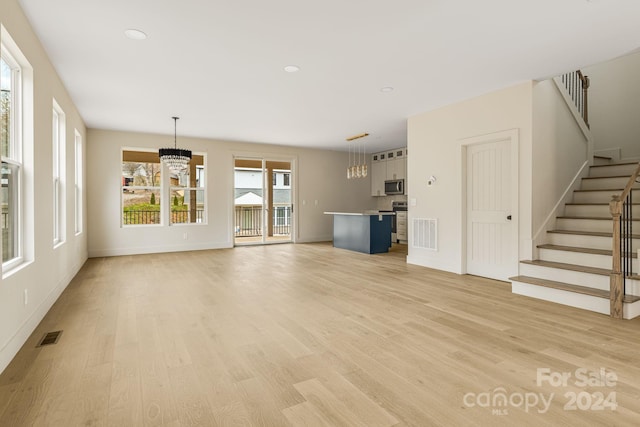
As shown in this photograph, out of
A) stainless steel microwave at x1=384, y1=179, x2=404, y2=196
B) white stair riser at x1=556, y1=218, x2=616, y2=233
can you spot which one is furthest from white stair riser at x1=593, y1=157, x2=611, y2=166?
stainless steel microwave at x1=384, y1=179, x2=404, y2=196

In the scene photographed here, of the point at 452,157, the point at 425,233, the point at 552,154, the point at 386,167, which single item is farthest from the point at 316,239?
the point at 552,154

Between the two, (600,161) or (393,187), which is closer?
(600,161)

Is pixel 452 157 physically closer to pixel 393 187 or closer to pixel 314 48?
pixel 314 48

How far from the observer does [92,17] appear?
290 centimetres

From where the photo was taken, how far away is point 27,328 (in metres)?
2.79

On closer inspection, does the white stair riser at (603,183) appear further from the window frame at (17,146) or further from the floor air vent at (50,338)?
the window frame at (17,146)

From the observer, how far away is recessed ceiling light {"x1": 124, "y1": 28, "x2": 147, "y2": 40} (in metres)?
3.12

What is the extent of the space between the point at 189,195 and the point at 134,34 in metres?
5.28

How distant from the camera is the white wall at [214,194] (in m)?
7.13

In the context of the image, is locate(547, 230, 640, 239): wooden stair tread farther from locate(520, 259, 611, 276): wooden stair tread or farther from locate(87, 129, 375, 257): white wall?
locate(87, 129, 375, 257): white wall

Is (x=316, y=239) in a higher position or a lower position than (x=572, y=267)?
lower

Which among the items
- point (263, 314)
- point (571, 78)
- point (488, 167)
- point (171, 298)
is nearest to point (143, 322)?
point (171, 298)

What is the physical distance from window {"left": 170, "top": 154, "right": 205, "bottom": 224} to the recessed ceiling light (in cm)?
495

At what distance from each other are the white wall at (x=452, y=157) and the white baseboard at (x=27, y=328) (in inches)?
205
